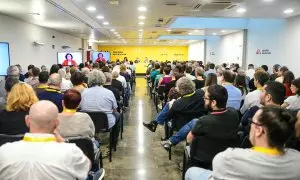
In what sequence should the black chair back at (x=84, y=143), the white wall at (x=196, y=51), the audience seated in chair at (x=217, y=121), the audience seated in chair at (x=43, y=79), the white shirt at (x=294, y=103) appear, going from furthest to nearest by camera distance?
the white wall at (x=196, y=51)
the audience seated in chair at (x=43, y=79)
the white shirt at (x=294, y=103)
the audience seated in chair at (x=217, y=121)
the black chair back at (x=84, y=143)

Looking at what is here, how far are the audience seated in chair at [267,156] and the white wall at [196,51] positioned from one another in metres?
21.5

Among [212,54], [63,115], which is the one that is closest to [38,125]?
[63,115]

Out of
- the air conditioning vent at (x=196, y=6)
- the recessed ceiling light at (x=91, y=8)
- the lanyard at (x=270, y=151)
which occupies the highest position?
the recessed ceiling light at (x=91, y=8)

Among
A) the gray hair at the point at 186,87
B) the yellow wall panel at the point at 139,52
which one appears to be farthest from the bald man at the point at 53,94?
the yellow wall panel at the point at 139,52

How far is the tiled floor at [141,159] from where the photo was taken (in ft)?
13.6

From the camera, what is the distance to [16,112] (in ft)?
9.97

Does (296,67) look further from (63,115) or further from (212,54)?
(212,54)

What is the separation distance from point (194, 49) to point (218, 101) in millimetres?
24312

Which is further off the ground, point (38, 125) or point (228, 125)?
point (38, 125)

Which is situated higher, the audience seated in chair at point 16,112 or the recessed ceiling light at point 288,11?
the recessed ceiling light at point 288,11

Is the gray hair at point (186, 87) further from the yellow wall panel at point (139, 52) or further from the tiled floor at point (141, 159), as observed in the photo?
the yellow wall panel at point (139, 52)

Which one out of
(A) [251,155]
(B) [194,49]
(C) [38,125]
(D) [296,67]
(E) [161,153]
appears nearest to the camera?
(A) [251,155]

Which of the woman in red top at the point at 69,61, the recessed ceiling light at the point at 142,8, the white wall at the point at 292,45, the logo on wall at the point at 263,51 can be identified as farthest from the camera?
the woman in red top at the point at 69,61

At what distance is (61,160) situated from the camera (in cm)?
178
